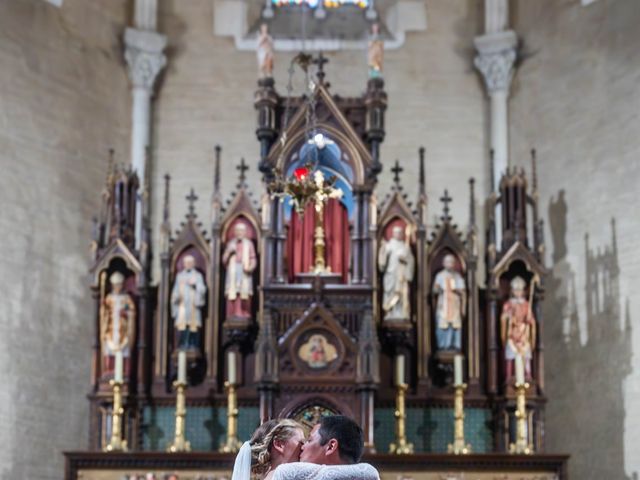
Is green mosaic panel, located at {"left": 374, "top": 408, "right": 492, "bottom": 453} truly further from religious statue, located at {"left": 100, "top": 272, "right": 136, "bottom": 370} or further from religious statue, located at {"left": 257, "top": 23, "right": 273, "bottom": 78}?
religious statue, located at {"left": 257, "top": 23, "right": 273, "bottom": 78}

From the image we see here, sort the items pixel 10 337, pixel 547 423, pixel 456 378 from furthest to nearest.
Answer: pixel 547 423, pixel 10 337, pixel 456 378

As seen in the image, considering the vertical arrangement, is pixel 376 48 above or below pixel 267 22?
below

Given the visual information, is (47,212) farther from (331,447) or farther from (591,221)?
(331,447)

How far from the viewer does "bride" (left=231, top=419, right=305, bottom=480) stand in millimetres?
7848

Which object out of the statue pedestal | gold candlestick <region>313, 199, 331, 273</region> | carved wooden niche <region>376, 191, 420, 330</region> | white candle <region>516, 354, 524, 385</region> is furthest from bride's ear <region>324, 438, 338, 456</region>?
gold candlestick <region>313, 199, 331, 273</region>

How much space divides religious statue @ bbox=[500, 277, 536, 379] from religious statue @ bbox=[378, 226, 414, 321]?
3.96 feet

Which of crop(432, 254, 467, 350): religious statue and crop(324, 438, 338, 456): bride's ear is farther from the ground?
crop(432, 254, 467, 350): religious statue

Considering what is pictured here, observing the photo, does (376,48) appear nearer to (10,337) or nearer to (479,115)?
(479,115)

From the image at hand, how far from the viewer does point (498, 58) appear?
69.4ft

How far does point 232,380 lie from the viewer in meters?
16.9

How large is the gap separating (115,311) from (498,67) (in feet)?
23.8

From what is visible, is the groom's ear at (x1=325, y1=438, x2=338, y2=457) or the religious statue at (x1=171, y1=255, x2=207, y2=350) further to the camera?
the religious statue at (x1=171, y1=255, x2=207, y2=350)

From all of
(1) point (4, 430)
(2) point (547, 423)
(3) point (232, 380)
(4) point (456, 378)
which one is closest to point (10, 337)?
(1) point (4, 430)

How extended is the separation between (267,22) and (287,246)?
5491mm
